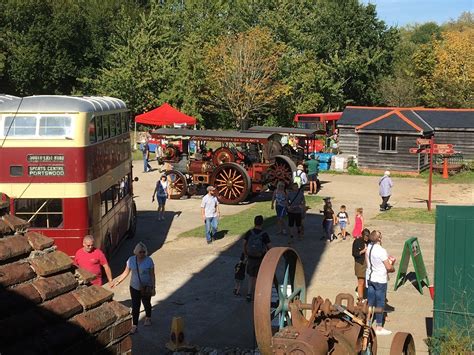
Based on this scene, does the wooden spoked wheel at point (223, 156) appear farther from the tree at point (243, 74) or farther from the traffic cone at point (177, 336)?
the tree at point (243, 74)

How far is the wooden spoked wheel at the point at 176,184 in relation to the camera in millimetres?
25078

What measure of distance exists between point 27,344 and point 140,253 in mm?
7722

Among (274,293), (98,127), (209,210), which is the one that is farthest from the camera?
(209,210)

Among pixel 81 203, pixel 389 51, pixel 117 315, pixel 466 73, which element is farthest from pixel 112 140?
pixel 389 51

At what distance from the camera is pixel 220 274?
14953 millimetres

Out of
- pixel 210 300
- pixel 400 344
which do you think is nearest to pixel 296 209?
pixel 210 300

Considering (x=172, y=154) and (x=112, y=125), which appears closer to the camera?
(x=112, y=125)

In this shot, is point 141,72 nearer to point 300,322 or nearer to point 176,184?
point 176,184

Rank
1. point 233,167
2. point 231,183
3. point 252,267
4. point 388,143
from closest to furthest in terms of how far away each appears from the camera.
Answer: point 252,267, point 233,167, point 231,183, point 388,143

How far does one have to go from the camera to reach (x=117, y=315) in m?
3.90

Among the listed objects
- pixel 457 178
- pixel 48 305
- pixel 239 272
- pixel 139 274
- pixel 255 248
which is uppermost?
pixel 48 305

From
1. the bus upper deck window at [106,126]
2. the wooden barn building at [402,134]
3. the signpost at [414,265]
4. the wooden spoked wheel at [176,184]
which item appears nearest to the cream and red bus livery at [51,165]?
the bus upper deck window at [106,126]

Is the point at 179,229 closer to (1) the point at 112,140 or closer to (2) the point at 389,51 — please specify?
(1) the point at 112,140

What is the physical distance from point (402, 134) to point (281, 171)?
10632mm
